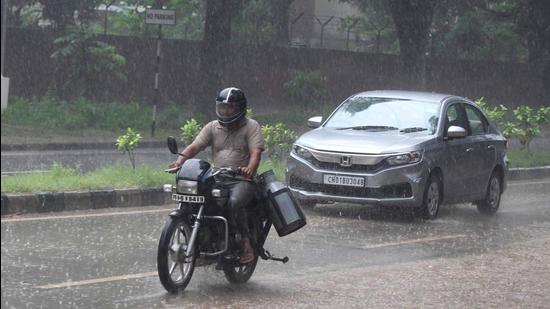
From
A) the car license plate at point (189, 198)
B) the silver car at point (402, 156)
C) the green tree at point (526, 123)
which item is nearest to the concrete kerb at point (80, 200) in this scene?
the silver car at point (402, 156)

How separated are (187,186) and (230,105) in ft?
2.86

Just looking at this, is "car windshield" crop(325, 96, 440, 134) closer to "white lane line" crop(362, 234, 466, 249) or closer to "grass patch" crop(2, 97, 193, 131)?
"white lane line" crop(362, 234, 466, 249)

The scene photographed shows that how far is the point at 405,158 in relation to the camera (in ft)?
43.4

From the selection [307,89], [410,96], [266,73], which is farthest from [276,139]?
[266,73]

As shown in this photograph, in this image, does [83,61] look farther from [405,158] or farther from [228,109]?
[228,109]

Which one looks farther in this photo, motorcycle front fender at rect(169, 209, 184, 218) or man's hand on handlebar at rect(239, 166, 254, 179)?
man's hand on handlebar at rect(239, 166, 254, 179)

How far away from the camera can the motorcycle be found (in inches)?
326

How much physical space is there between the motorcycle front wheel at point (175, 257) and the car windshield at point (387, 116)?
5928 millimetres

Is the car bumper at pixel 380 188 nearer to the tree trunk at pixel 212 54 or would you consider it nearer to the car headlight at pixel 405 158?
the car headlight at pixel 405 158

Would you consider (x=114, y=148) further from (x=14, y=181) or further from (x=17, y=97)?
(x=14, y=181)

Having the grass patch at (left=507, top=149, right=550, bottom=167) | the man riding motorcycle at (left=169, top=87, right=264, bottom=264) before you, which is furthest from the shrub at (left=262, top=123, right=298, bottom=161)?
the man riding motorcycle at (left=169, top=87, right=264, bottom=264)

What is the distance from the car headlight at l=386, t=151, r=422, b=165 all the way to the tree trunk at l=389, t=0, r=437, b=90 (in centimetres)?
1609

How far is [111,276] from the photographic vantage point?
29.2 feet

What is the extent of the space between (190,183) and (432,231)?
508 cm
